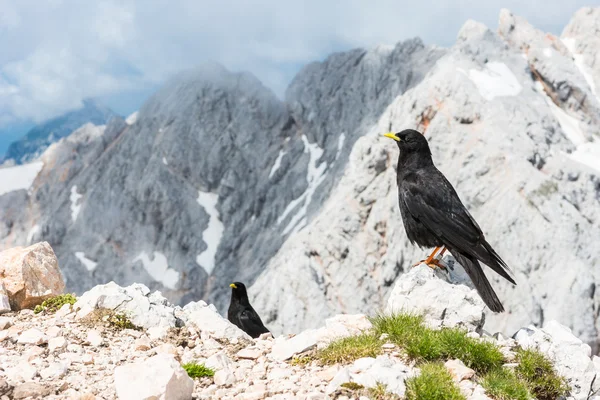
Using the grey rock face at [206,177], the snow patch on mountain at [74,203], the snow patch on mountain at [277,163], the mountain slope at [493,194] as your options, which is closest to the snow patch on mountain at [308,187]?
the grey rock face at [206,177]

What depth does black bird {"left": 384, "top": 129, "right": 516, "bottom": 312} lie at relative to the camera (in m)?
7.73

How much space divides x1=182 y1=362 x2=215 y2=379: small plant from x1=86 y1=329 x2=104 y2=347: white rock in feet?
5.46

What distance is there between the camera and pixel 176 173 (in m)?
120

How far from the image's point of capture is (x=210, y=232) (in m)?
111

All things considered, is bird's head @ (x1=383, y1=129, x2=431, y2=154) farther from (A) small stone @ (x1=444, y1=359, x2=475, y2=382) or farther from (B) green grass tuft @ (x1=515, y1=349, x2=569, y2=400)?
(A) small stone @ (x1=444, y1=359, x2=475, y2=382)

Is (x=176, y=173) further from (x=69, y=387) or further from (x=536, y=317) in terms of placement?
(x=69, y=387)

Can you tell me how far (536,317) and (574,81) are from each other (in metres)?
41.3

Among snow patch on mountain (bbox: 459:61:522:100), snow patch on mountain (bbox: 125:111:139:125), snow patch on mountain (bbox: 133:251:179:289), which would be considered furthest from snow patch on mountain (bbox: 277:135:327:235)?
snow patch on mountain (bbox: 125:111:139:125)

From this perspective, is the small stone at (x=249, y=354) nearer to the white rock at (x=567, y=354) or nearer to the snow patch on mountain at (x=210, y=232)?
the white rock at (x=567, y=354)

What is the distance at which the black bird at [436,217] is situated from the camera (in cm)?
773

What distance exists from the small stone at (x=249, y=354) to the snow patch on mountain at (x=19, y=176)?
148 meters

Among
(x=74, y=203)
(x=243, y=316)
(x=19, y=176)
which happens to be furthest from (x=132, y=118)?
(x=243, y=316)

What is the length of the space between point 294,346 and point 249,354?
2.19 ft

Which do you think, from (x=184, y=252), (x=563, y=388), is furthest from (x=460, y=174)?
(x=184, y=252)
